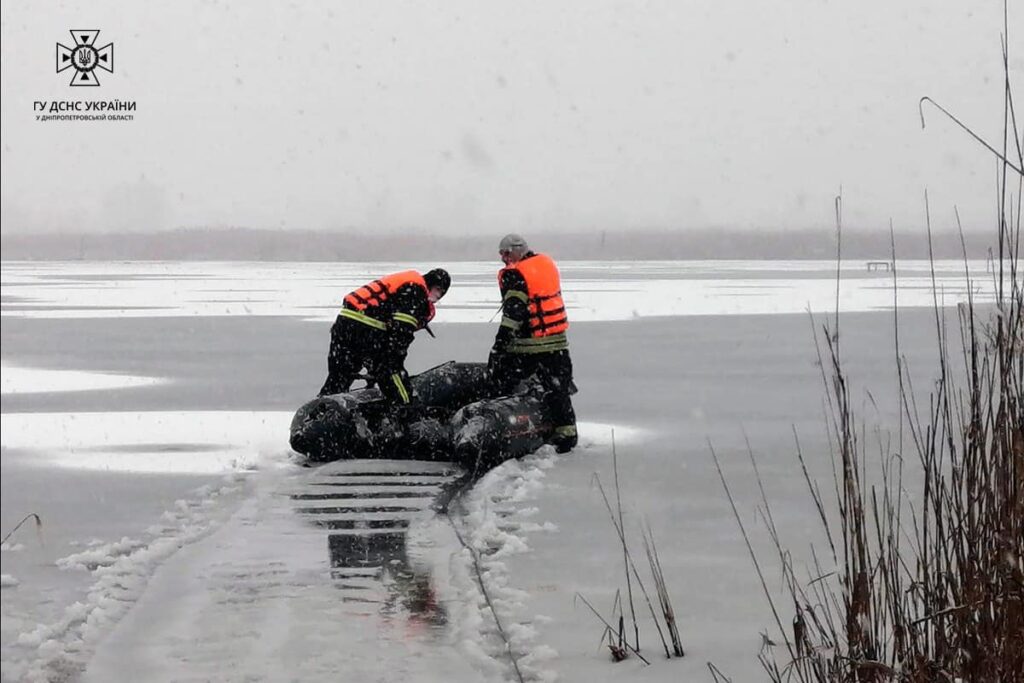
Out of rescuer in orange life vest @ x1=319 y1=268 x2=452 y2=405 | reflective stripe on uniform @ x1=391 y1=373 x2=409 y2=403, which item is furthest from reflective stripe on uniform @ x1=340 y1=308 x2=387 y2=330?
reflective stripe on uniform @ x1=391 y1=373 x2=409 y2=403

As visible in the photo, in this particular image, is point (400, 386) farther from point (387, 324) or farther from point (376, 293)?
point (376, 293)

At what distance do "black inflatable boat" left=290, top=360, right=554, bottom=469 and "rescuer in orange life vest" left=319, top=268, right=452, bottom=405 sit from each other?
0.62 feet

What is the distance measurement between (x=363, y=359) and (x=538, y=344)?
1.20 metres

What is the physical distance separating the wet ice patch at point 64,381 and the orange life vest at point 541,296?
646 cm

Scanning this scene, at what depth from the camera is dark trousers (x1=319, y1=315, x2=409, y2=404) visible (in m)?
7.97

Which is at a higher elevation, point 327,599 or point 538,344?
point 538,344

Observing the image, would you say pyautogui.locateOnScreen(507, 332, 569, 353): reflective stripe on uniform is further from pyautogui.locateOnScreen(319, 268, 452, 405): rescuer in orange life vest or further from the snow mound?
the snow mound

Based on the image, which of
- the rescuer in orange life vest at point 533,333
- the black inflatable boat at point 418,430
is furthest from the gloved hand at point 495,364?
the black inflatable boat at point 418,430

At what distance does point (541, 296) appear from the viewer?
8.30 m

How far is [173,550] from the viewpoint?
18.2ft

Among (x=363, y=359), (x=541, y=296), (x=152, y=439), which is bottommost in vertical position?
(x=152, y=439)

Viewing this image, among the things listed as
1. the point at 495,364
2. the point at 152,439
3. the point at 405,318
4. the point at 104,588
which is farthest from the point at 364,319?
the point at 104,588

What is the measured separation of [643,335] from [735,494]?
14.2 metres

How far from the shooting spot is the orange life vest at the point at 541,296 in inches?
327
